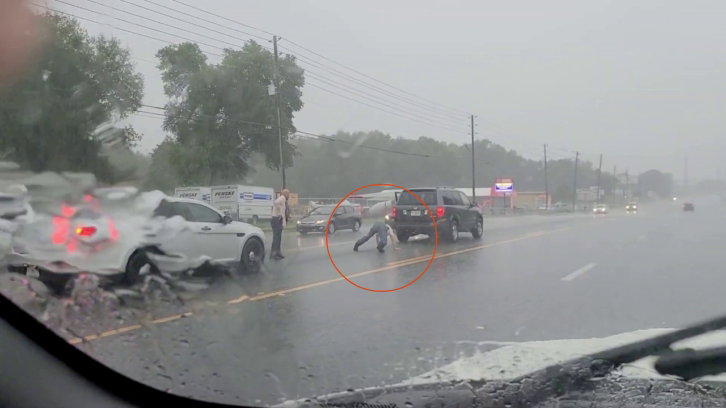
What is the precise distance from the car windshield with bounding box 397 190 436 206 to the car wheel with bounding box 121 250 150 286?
26.2ft

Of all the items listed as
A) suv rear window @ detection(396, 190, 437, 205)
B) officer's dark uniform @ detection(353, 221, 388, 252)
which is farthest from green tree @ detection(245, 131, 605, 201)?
suv rear window @ detection(396, 190, 437, 205)

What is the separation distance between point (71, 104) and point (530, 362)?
15246mm

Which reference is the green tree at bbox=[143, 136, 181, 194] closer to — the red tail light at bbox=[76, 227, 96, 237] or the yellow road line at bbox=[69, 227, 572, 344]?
the red tail light at bbox=[76, 227, 96, 237]

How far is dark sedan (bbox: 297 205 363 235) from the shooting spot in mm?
21547

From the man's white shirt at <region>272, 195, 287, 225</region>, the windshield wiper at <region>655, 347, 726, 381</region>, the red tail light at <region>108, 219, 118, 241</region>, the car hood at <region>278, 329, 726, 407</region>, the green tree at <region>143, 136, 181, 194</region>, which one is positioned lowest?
the car hood at <region>278, 329, 726, 407</region>

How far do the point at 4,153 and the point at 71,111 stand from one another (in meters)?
2.17

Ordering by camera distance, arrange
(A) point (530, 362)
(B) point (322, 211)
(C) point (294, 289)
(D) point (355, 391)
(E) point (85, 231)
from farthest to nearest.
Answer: (B) point (322, 211) → (C) point (294, 289) → (E) point (85, 231) → (A) point (530, 362) → (D) point (355, 391)

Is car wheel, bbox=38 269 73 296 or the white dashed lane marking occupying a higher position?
car wheel, bbox=38 269 73 296

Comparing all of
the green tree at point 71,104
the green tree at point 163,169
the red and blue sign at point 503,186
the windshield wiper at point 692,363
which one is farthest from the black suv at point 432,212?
the red and blue sign at point 503,186

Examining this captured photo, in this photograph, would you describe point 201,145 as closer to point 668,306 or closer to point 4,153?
point 4,153

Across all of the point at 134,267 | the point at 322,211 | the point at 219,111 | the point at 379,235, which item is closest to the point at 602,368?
the point at 134,267

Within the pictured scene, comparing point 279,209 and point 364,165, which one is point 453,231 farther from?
Answer: point 364,165

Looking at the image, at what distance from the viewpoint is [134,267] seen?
8695 millimetres

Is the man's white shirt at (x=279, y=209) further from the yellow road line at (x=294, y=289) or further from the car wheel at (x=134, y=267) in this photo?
the car wheel at (x=134, y=267)
